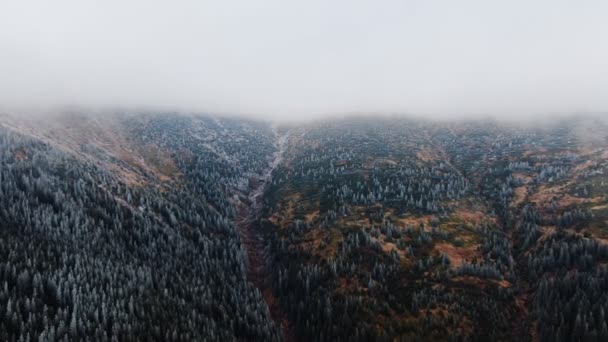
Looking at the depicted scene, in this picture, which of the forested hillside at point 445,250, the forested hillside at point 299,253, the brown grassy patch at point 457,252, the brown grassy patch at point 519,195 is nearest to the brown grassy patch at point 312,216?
the forested hillside at point 299,253

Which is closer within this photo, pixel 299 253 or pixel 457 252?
pixel 457 252

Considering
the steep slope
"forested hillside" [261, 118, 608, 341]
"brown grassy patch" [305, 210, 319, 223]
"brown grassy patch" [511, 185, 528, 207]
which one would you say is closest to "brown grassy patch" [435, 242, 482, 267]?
"forested hillside" [261, 118, 608, 341]

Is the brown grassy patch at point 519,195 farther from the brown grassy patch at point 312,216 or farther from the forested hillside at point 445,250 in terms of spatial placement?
the brown grassy patch at point 312,216

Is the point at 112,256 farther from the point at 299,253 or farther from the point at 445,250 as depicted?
the point at 445,250

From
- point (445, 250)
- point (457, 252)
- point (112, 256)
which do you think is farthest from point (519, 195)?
point (112, 256)

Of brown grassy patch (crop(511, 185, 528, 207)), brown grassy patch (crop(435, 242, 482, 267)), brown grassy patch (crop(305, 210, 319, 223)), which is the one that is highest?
brown grassy patch (crop(511, 185, 528, 207))

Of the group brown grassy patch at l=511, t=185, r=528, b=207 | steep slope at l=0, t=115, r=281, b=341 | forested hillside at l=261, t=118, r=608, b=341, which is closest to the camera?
steep slope at l=0, t=115, r=281, b=341

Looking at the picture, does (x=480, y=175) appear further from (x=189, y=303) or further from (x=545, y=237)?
(x=189, y=303)

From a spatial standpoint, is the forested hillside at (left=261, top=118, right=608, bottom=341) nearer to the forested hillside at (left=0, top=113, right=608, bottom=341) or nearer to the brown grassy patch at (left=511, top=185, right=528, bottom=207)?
the forested hillside at (left=0, top=113, right=608, bottom=341)

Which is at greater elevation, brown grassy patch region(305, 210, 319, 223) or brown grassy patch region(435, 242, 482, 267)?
brown grassy patch region(305, 210, 319, 223)
